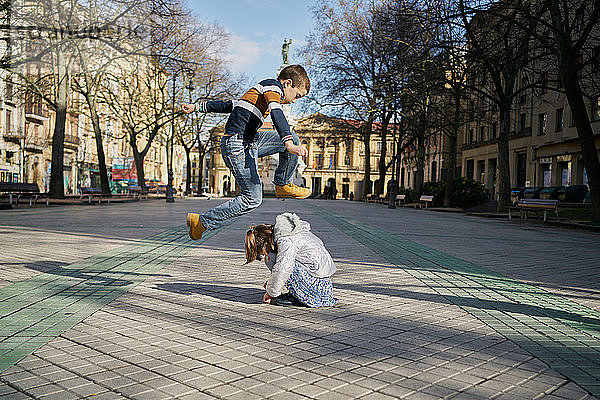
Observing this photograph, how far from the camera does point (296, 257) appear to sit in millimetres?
4469

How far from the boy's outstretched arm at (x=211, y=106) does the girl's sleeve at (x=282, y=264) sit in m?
1.33

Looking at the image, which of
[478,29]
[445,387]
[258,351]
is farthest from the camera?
[478,29]

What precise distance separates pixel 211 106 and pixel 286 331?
7.27ft

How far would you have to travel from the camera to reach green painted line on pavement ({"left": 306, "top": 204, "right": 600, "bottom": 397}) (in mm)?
3275

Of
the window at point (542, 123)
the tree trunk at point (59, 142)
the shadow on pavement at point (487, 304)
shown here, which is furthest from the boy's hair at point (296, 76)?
the window at point (542, 123)

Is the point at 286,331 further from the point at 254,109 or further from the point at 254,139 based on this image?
the point at 254,109

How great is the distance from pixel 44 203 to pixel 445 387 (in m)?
22.0

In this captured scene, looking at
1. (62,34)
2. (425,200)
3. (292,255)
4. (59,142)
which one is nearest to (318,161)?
(425,200)

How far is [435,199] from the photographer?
3088 cm

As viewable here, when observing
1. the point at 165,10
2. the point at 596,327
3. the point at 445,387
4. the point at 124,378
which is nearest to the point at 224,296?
the point at 124,378

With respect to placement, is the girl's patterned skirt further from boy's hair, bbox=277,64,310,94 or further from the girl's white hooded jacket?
boy's hair, bbox=277,64,310,94

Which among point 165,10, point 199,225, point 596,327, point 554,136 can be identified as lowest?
point 596,327

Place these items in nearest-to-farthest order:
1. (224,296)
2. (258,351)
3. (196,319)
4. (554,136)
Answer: (258,351) → (196,319) → (224,296) → (554,136)

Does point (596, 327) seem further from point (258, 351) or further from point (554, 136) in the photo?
point (554, 136)
